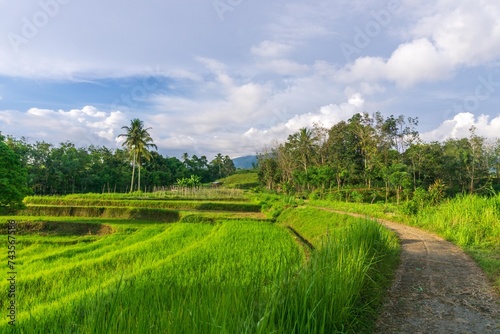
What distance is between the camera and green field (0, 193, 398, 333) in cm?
296

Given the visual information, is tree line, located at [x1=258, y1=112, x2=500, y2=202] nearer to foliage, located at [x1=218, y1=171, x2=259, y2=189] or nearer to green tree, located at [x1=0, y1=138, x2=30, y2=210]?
foliage, located at [x1=218, y1=171, x2=259, y2=189]

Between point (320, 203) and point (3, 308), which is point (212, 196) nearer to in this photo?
point (320, 203)

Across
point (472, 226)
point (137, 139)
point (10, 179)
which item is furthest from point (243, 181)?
point (472, 226)

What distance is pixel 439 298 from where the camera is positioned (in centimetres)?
440

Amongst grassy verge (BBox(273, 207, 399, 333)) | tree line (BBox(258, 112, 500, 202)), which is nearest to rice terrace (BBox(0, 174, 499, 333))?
grassy verge (BBox(273, 207, 399, 333))

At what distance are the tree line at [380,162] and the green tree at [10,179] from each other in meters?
23.9

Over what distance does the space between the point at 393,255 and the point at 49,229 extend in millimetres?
19243

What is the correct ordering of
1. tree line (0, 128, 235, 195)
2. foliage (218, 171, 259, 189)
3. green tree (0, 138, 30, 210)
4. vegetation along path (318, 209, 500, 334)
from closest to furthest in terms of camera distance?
vegetation along path (318, 209, 500, 334) → green tree (0, 138, 30, 210) → tree line (0, 128, 235, 195) → foliage (218, 171, 259, 189)

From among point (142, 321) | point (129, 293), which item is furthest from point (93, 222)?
point (142, 321)

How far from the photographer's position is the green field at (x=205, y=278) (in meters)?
2.96

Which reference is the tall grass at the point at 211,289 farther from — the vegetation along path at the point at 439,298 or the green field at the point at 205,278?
the vegetation along path at the point at 439,298

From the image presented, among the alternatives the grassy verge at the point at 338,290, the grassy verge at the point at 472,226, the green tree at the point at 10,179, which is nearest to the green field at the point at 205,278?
the grassy verge at the point at 338,290

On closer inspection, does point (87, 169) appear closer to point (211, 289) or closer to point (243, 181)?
point (243, 181)

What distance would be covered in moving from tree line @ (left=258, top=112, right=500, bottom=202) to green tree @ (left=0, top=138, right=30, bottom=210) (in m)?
23.9
